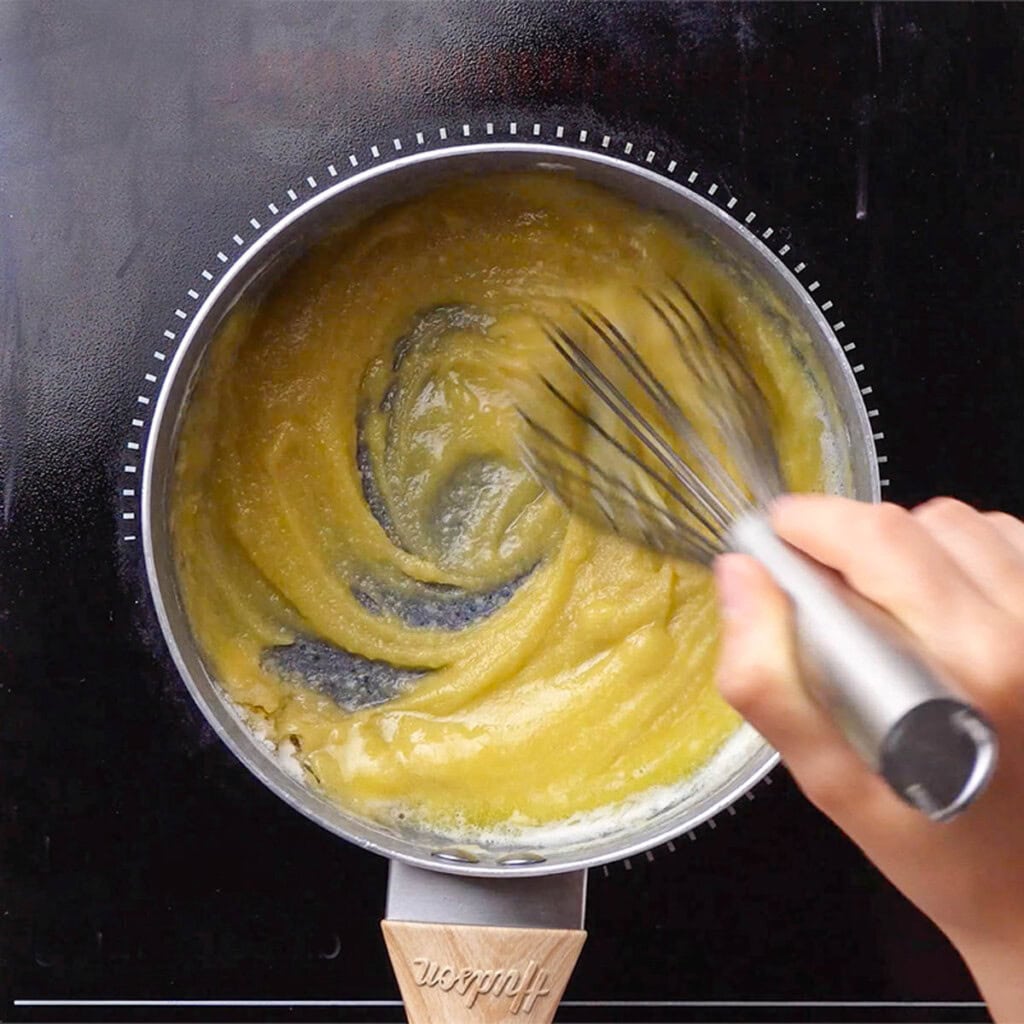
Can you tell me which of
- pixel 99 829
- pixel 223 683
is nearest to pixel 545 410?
pixel 223 683

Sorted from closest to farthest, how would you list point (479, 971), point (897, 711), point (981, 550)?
point (897, 711) < point (981, 550) < point (479, 971)

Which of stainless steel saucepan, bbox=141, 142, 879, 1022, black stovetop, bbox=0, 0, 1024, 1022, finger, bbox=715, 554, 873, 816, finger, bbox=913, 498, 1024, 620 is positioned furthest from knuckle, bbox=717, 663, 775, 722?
black stovetop, bbox=0, 0, 1024, 1022

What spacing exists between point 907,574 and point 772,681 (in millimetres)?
71

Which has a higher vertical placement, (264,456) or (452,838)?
(264,456)

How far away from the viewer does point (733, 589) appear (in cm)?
42

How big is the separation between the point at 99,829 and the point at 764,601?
537 millimetres

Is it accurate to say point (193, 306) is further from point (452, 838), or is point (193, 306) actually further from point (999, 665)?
A: point (999, 665)

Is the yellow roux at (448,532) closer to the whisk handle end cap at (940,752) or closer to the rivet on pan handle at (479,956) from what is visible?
the rivet on pan handle at (479,956)

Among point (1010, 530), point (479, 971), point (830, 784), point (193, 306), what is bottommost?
point (479, 971)

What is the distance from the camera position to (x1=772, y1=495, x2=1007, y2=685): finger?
41cm

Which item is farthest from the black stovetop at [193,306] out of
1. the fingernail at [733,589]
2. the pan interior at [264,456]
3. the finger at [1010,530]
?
the fingernail at [733,589]

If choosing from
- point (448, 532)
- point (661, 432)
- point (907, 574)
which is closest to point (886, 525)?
point (907, 574)

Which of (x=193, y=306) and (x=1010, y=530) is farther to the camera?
Answer: (x=193, y=306)

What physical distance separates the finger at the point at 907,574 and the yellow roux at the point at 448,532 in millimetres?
259
